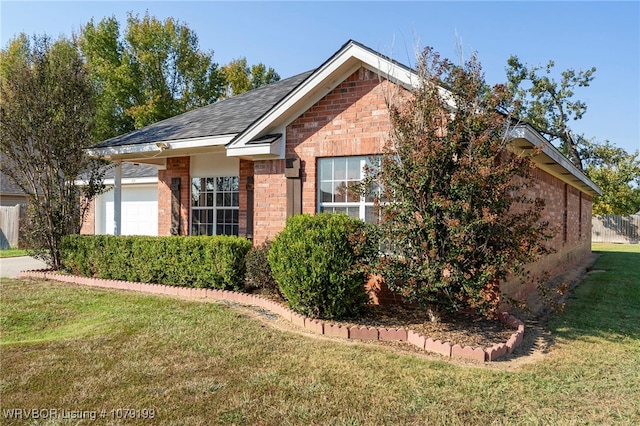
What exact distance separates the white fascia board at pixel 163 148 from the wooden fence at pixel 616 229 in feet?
110

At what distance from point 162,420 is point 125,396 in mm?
718

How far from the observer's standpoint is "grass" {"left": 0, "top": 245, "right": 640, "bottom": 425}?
12.5 feet

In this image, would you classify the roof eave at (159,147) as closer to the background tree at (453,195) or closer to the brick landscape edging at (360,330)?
the brick landscape edging at (360,330)

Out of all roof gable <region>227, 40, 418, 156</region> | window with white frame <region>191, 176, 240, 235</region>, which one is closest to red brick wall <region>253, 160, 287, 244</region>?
roof gable <region>227, 40, 418, 156</region>

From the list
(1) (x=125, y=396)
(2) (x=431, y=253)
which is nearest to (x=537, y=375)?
(2) (x=431, y=253)

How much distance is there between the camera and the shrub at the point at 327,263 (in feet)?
20.8

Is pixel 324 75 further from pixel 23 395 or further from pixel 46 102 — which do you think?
pixel 46 102

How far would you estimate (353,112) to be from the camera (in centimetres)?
814

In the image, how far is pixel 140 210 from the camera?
61.9ft

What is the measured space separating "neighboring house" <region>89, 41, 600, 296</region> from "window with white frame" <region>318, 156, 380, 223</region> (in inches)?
0.8

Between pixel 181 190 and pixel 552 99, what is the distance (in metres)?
35.3

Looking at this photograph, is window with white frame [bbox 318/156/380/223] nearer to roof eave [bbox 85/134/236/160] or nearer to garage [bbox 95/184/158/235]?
roof eave [bbox 85/134/236/160]

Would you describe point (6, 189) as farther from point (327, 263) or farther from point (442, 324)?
point (442, 324)

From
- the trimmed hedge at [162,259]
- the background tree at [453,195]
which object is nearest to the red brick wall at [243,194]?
the trimmed hedge at [162,259]
